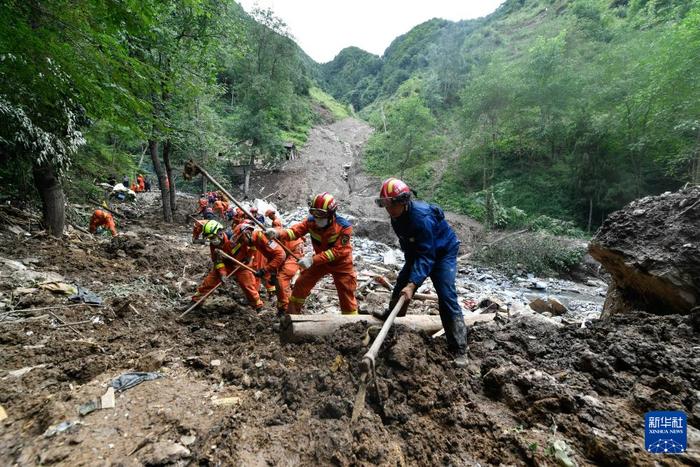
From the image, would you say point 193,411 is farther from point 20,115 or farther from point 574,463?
point 20,115

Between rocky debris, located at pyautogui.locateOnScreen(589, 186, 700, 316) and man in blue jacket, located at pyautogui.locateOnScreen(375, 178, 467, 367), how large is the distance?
2419mm

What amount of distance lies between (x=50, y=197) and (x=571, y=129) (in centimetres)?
2070

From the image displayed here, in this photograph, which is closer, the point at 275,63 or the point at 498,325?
the point at 498,325

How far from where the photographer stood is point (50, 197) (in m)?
6.42

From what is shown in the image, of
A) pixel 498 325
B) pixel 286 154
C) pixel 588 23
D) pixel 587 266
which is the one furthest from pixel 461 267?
pixel 588 23

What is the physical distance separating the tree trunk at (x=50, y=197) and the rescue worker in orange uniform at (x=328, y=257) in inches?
233

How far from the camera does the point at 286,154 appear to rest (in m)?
25.1

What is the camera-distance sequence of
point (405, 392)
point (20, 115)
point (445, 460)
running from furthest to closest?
point (20, 115) < point (405, 392) < point (445, 460)

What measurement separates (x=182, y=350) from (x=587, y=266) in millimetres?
13382

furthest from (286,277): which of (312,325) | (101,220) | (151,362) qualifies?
(101,220)

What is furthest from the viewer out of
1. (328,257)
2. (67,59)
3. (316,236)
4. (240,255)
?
(240,255)

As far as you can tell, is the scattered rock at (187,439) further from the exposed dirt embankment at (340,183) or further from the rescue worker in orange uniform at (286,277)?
the exposed dirt embankment at (340,183)

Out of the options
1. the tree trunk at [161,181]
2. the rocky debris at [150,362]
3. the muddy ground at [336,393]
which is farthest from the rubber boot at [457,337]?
the tree trunk at [161,181]

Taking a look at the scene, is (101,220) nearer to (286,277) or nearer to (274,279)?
(274,279)
